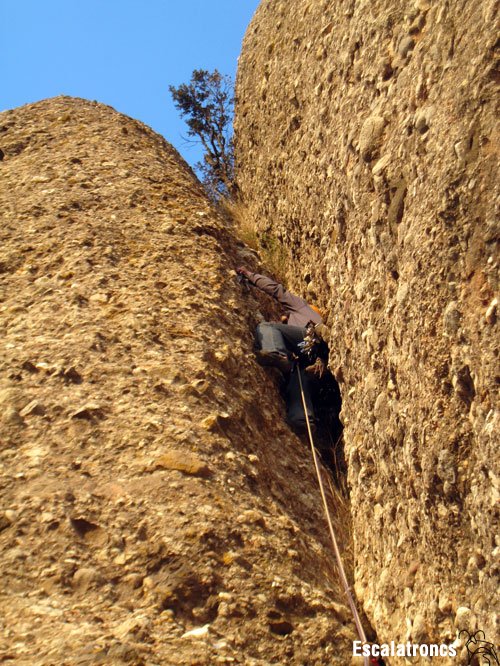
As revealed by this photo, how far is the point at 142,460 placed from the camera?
15.3ft

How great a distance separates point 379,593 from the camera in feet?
14.4

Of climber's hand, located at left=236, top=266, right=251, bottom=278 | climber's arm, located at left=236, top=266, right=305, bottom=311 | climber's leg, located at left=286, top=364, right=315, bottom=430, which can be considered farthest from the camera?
climber's hand, located at left=236, top=266, right=251, bottom=278

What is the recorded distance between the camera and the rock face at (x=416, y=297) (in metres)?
3.56

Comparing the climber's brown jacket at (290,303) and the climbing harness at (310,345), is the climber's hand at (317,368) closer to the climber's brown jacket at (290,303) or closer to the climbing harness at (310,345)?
the climbing harness at (310,345)

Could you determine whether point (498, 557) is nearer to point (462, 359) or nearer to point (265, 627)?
point (462, 359)

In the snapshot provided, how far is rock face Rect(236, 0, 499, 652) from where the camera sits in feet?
11.7

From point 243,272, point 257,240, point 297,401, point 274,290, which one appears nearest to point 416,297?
point 297,401

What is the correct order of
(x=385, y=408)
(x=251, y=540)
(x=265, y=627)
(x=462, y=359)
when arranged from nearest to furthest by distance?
1. (x=462, y=359)
2. (x=265, y=627)
3. (x=251, y=540)
4. (x=385, y=408)

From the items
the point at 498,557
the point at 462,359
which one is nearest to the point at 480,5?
the point at 462,359

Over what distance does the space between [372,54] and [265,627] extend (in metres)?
3.70

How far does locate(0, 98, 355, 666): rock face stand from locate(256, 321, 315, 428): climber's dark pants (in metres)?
0.12

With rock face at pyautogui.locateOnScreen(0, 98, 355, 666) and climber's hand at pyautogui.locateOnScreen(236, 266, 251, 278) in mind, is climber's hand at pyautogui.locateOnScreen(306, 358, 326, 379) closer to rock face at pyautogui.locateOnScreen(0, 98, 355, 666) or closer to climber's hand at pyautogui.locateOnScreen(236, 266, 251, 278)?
rock face at pyautogui.locateOnScreen(0, 98, 355, 666)

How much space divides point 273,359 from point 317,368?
1.16 ft

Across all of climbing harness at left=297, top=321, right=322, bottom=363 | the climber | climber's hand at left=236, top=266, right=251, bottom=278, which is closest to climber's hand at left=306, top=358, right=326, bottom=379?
the climber
